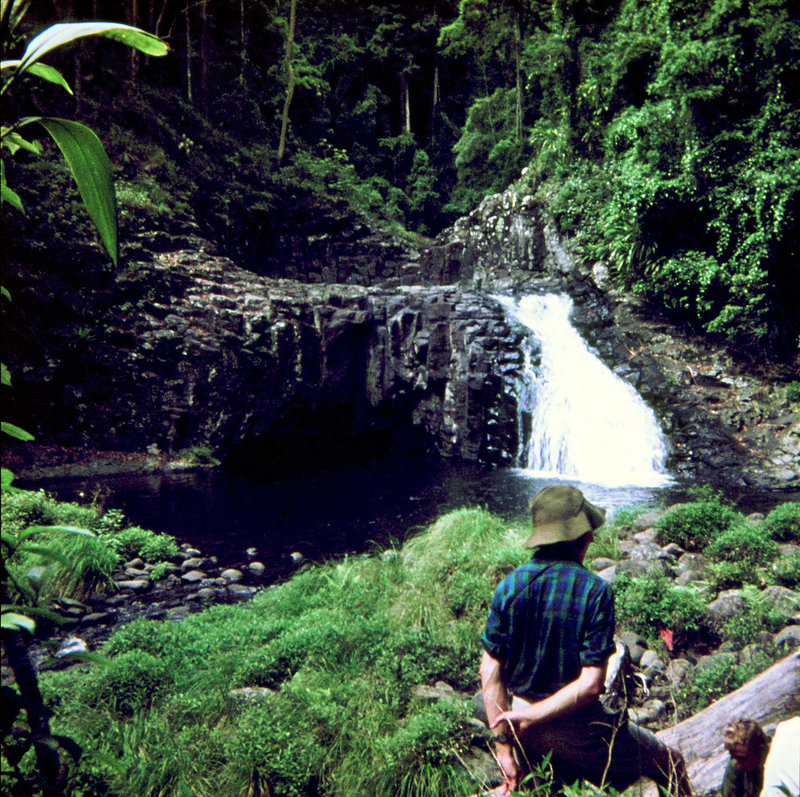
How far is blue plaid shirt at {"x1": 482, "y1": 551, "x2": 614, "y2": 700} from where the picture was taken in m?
2.02

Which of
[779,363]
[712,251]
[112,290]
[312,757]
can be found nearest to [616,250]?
[712,251]

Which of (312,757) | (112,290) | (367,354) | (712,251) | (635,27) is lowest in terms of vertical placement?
(312,757)

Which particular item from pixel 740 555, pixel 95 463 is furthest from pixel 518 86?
pixel 740 555

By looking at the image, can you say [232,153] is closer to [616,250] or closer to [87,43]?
[87,43]

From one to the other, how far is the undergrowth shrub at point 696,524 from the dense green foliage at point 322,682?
302mm

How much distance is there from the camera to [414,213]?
24219 millimetres

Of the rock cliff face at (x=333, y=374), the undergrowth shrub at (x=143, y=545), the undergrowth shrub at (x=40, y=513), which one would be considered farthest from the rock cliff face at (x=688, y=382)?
the undergrowth shrub at (x=40, y=513)

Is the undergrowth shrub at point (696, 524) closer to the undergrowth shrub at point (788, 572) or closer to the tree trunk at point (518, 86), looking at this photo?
the undergrowth shrub at point (788, 572)

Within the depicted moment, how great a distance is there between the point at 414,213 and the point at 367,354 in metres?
12.5

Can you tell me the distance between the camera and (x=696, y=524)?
19.3ft

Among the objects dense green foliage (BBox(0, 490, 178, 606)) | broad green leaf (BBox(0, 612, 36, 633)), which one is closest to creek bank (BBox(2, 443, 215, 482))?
dense green foliage (BBox(0, 490, 178, 606))

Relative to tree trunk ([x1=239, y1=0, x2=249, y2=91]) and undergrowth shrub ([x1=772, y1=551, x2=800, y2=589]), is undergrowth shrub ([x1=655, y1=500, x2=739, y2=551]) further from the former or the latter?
tree trunk ([x1=239, y1=0, x2=249, y2=91])

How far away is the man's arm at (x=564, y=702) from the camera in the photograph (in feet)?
6.43

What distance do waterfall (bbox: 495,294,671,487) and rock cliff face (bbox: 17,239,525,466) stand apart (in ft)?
1.60
